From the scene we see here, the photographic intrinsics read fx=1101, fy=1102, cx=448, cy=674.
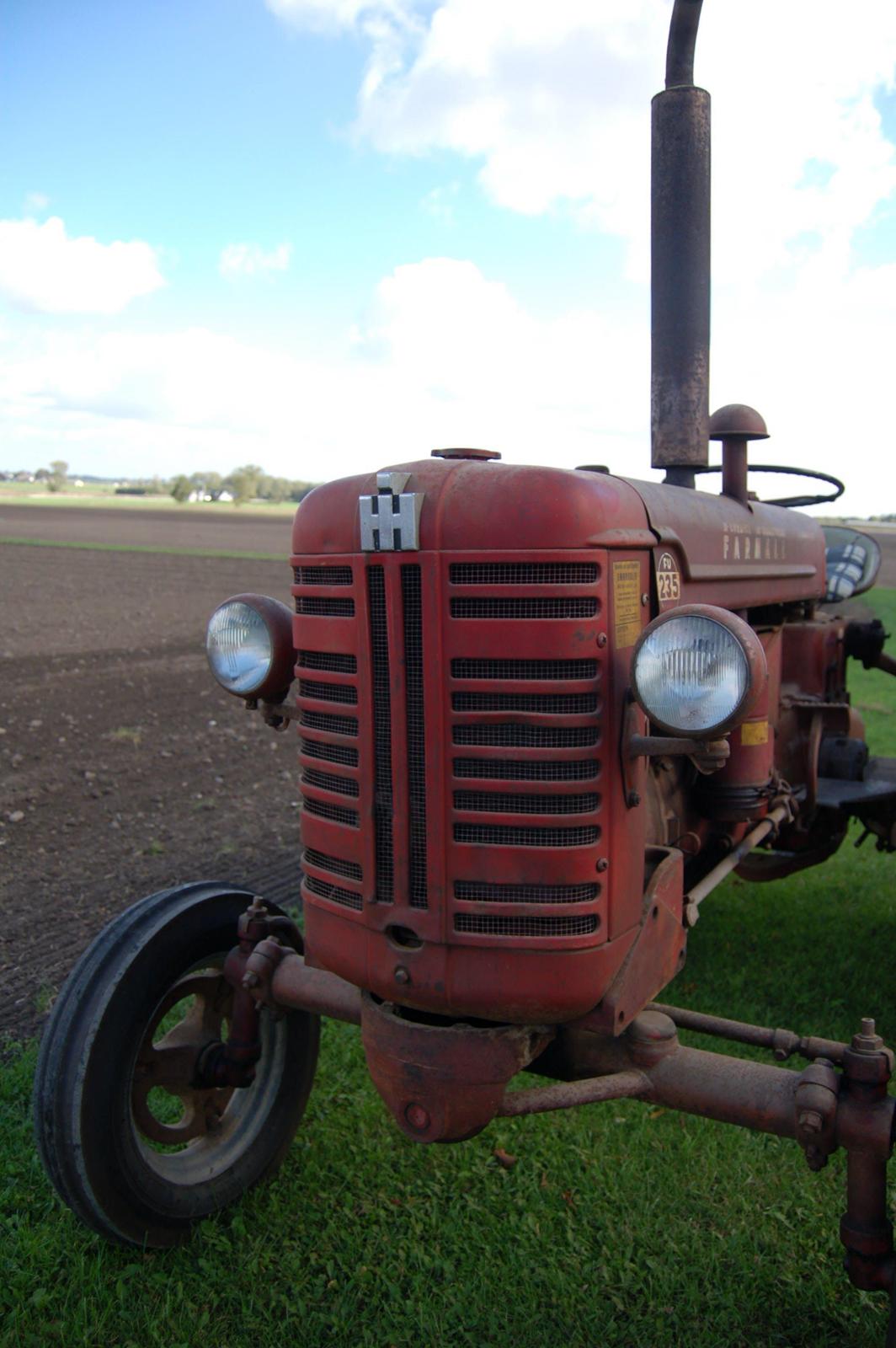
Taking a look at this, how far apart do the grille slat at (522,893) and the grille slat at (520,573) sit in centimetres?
55

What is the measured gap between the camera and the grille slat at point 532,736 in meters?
1.96

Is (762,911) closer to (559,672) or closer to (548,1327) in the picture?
(548,1327)

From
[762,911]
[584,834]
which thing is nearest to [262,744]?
[762,911]

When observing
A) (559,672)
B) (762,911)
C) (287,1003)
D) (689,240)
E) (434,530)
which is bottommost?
(762,911)

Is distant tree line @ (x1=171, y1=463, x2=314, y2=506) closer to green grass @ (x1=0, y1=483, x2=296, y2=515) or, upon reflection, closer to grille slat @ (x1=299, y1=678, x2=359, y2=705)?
green grass @ (x1=0, y1=483, x2=296, y2=515)

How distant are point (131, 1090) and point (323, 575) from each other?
133cm

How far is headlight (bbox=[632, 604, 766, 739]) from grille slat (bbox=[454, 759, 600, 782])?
153mm

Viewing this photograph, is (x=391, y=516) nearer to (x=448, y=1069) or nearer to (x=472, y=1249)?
(x=448, y=1069)

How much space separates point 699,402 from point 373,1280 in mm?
2406

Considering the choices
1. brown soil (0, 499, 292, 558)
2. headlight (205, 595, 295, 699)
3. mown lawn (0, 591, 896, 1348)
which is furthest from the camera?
brown soil (0, 499, 292, 558)

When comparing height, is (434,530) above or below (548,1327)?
above

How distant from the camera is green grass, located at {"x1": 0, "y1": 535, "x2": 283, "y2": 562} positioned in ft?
88.0

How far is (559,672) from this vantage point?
1.95 metres

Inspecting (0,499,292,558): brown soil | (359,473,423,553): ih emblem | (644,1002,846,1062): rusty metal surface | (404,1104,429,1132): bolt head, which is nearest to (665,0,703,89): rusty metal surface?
(359,473,423,553): ih emblem
